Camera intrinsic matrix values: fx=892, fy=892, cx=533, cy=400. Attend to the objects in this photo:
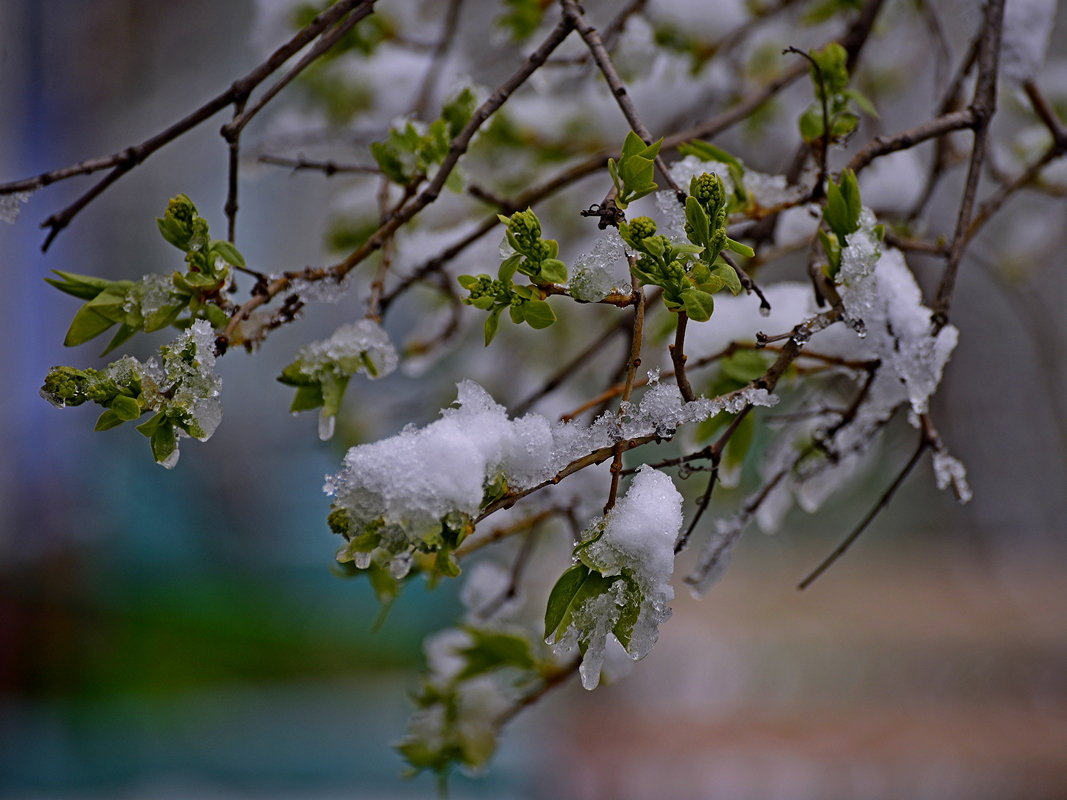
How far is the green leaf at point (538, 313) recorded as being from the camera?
14.3 inches

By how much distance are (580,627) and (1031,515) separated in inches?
163

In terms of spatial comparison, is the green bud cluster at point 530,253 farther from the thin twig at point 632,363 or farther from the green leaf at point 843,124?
the green leaf at point 843,124

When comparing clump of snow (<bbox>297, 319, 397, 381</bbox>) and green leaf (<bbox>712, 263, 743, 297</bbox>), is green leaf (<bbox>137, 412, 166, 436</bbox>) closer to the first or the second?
clump of snow (<bbox>297, 319, 397, 381</bbox>)

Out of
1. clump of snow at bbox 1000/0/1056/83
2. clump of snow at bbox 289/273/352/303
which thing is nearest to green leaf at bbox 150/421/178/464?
clump of snow at bbox 289/273/352/303

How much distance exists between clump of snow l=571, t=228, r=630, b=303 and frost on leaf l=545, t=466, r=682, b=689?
0.08 metres

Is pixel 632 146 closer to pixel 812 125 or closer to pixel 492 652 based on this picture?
pixel 812 125

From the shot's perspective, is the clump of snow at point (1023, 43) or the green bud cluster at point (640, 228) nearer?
the green bud cluster at point (640, 228)

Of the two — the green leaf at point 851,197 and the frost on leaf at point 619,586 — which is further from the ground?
the green leaf at point 851,197

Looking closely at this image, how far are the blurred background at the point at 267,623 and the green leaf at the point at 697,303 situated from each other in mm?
1767

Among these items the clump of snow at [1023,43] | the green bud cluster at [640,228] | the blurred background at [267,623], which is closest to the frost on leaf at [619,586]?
the green bud cluster at [640,228]

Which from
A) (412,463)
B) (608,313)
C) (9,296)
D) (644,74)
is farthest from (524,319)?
(9,296)

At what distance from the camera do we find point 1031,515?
12.7 feet

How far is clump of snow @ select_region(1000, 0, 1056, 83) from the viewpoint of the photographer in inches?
24.7

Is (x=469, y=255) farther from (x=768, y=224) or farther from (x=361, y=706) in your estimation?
(x=361, y=706)
